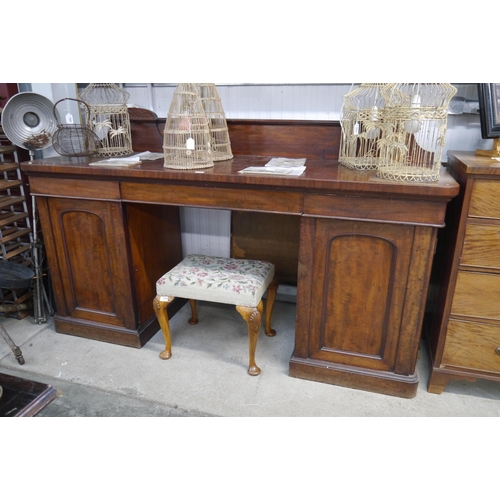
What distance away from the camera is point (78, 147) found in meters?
2.40

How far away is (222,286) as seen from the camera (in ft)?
6.36

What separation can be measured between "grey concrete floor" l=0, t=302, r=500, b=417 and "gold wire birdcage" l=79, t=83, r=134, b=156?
1.11 metres

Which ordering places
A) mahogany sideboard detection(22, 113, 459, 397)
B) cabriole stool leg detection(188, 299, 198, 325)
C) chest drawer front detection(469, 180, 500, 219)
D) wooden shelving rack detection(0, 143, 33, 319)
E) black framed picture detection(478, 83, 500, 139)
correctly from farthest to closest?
cabriole stool leg detection(188, 299, 198, 325)
wooden shelving rack detection(0, 143, 33, 319)
black framed picture detection(478, 83, 500, 139)
mahogany sideboard detection(22, 113, 459, 397)
chest drawer front detection(469, 180, 500, 219)

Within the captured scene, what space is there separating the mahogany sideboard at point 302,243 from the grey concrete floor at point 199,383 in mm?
90

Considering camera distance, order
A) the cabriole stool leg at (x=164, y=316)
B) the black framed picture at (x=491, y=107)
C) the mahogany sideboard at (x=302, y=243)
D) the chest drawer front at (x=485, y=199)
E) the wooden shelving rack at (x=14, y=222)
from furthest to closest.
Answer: the wooden shelving rack at (x=14, y=222) → the cabriole stool leg at (x=164, y=316) → the black framed picture at (x=491, y=107) → the mahogany sideboard at (x=302, y=243) → the chest drawer front at (x=485, y=199)

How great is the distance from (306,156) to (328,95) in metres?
0.37

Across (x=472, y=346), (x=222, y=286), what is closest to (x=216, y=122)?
(x=222, y=286)

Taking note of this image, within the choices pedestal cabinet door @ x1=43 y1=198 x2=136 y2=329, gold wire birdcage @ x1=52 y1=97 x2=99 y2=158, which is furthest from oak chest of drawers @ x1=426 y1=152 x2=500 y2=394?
gold wire birdcage @ x1=52 y1=97 x2=99 y2=158

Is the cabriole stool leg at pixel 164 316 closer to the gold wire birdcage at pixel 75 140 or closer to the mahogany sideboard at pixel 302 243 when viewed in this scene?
the mahogany sideboard at pixel 302 243

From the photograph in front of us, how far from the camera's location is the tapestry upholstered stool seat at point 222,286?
75.4 inches

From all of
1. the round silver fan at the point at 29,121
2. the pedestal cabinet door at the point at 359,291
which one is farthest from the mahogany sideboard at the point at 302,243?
the round silver fan at the point at 29,121

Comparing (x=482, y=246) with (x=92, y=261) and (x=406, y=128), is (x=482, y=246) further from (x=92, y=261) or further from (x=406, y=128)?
(x=92, y=261)

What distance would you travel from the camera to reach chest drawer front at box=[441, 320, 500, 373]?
172cm

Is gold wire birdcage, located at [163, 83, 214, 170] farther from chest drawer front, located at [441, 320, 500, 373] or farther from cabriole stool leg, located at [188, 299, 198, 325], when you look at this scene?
chest drawer front, located at [441, 320, 500, 373]
